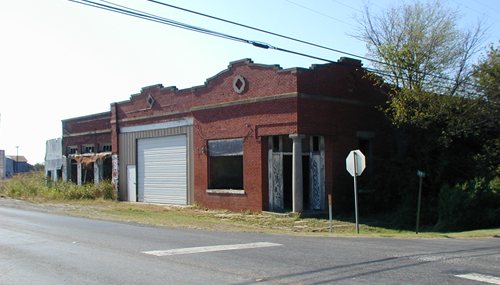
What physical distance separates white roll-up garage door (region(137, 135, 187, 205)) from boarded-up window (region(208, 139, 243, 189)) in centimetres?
244

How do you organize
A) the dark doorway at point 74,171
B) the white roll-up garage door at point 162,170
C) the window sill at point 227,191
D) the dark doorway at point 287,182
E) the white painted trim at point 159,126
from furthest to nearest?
the dark doorway at point 74,171 → the white roll-up garage door at point 162,170 → the white painted trim at point 159,126 → the window sill at point 227,191 → the dark doorway at point 287,182

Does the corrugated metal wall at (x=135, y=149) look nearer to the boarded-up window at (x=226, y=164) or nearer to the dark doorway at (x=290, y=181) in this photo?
the boarded-up window at (x=226, y=164)

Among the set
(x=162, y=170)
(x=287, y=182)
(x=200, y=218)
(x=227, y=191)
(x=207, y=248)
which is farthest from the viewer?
(x=162, y=170)

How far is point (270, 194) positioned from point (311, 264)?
44.9ft

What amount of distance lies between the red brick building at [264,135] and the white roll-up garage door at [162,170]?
2.2 inches

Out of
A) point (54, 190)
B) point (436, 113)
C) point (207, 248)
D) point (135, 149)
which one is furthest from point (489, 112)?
point (54, 190)

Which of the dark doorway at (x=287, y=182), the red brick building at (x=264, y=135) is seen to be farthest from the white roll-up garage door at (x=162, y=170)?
the dark doorway at (x=287, y=182)

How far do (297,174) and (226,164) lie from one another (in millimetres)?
4774

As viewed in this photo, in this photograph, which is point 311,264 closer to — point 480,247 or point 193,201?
point 480,247

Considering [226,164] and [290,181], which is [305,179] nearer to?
[290,181]

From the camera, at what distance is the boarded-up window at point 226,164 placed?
971 inches

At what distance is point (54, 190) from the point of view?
3553 cm

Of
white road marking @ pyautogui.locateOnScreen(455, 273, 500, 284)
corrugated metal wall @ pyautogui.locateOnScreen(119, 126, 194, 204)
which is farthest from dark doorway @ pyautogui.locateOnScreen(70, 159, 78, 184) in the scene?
white road marking @ pyautogui.locateOnScreen(455, 273, 500, 284)

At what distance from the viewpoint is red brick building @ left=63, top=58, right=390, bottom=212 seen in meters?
22.6
